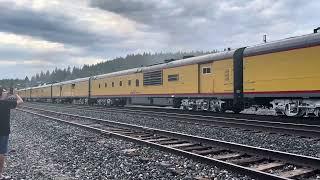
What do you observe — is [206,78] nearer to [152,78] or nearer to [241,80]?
[241,80]

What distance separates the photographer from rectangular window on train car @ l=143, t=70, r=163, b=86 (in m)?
28.9

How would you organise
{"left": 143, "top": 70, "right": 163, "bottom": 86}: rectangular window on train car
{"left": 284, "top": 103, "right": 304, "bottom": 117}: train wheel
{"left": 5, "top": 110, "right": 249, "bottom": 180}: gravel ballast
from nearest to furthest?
{"left": 5, "top": 110, "right": 249, "bottom": 180}: gravel ballast
{"left": 284, "top": 103, "right": 304, "bottom": 117}: train wheel
{"left": 143, "top": 70, "right": 163, "bottom": 86}: rectangular window on train car

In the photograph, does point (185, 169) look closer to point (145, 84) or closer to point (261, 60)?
point (261, 60)

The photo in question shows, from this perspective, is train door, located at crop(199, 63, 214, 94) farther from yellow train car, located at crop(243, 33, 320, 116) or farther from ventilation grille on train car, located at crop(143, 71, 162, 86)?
ventilation grille on train car, located at crop(143, 71, 162, 86)

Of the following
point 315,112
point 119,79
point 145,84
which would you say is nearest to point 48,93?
point 119,79

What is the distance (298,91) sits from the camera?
52.4ft

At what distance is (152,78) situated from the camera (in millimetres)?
29844

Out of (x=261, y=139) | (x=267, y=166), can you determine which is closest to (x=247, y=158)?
(x=267, y=166)

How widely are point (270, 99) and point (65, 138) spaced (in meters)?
9.67

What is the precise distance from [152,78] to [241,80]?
10881 mm

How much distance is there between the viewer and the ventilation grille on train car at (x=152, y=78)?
2888 cm

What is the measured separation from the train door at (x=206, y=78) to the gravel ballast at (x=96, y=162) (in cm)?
1056

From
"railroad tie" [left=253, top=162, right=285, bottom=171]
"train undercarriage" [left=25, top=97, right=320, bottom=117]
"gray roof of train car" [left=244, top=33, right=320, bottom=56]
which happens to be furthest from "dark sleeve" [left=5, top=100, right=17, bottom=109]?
"train undercarriage" [left=25, top=97, right=320, bottom=117]

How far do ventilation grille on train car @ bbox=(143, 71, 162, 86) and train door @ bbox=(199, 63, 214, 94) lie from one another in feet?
18.8
